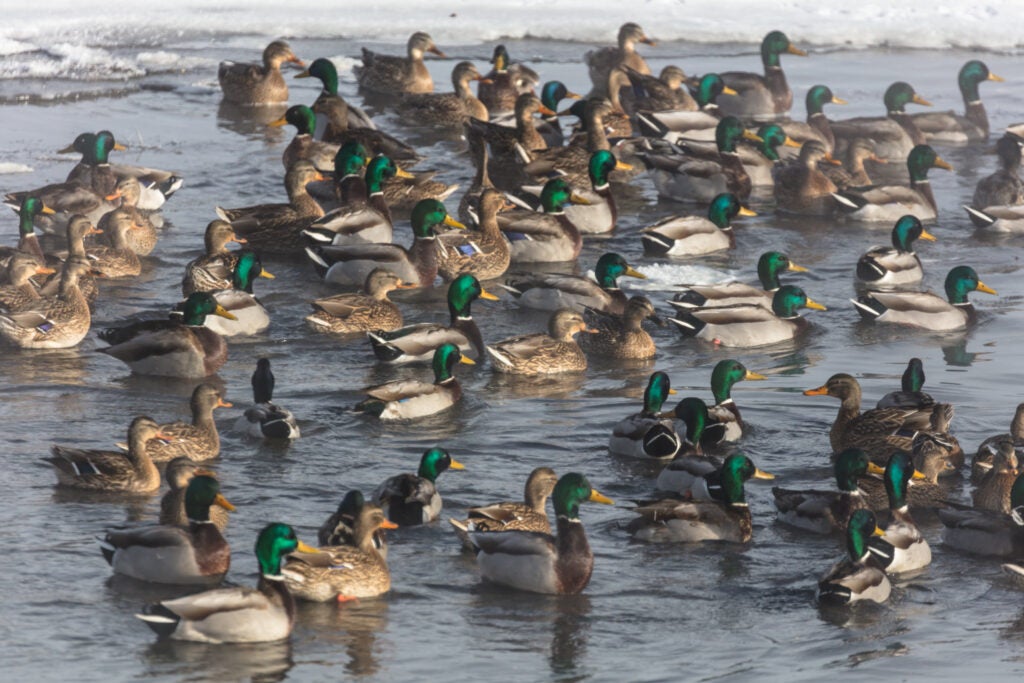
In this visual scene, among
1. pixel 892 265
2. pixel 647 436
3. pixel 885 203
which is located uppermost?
pixel 885 203

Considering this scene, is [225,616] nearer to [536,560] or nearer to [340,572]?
[340,572]

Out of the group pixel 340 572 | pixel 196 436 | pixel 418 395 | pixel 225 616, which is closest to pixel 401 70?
pixel 418 395

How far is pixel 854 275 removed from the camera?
53.5 ft

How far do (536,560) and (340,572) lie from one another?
40.0 inches

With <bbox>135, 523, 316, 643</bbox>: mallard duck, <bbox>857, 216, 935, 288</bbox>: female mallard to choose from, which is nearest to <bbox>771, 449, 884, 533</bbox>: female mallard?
<bbox>135, 523, 316, 643</bbox>: mallard duck

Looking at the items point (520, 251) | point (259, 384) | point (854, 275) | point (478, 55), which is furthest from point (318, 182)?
point (478, 55)

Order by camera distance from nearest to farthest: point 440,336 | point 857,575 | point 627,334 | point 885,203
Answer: point 857,575 < point 440,336 < point 627,334 < point 885,203

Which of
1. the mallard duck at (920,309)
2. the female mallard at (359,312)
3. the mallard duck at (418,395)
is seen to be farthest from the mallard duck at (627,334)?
the mallard duck at (920,309)

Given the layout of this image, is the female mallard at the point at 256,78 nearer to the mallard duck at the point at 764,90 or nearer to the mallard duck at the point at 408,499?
the mallard duck at the point at 764,90

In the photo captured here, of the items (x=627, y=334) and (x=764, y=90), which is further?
(x=764, y=90)

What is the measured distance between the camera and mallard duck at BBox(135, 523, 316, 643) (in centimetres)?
848

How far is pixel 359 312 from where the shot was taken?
1406cm

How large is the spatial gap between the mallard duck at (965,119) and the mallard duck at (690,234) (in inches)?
220

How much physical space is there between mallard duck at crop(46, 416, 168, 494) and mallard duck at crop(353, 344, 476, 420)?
1.80 m
